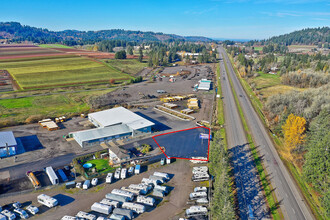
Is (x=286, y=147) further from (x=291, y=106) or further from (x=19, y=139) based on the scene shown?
(x=19, y=139)

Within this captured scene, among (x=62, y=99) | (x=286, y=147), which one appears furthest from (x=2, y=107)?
(x=286, y=147)

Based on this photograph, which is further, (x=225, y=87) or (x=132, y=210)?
(x=225, y=87)

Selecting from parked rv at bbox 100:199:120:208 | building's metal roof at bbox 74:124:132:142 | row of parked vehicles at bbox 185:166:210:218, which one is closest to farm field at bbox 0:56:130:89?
building's metal roof at bbox 74:124:132:142

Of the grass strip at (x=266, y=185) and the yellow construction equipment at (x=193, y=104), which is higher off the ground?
the yellow construction equipment at (x=193, y=104)

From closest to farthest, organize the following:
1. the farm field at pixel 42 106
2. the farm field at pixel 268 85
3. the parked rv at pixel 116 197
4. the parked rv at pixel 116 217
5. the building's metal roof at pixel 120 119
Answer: the parked rv at pixel 116 217, the parked rv at pixel 116 197, the building's metal roof at pixel 120 119, the farm field at pixel 42 106, the farm field at pixel 268 85

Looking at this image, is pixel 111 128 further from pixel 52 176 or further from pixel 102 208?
pixel 102 208

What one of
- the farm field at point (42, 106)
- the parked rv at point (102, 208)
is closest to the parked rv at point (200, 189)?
the parked rv at point (102, 208)

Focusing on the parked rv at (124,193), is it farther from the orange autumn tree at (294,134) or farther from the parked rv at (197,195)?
the orange autumn tree at (294,134)

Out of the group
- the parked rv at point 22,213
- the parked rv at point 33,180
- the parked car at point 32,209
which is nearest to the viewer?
the parked rv at point 22,213
